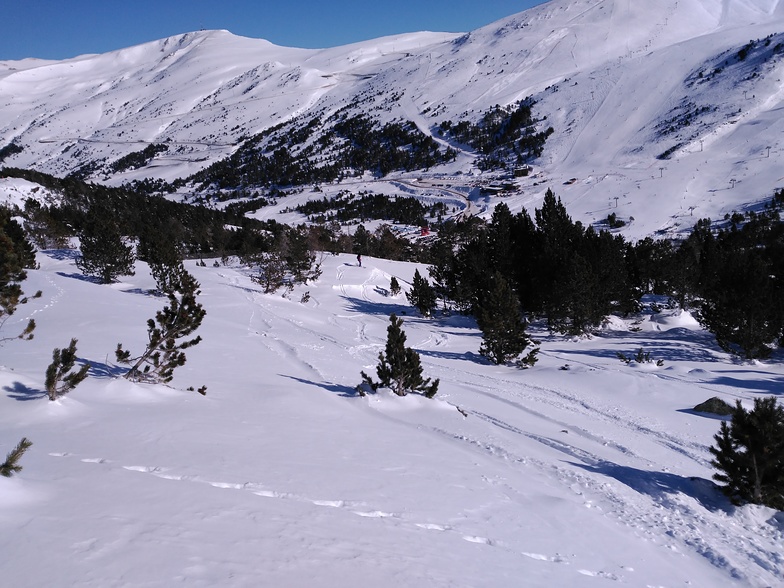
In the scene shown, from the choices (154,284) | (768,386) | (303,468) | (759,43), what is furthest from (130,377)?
(759,43)

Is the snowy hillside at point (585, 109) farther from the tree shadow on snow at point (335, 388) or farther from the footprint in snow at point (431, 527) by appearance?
the footprint in snow at point (431, 527)

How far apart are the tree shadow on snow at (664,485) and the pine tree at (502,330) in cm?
861

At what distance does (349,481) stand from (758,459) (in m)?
5.44

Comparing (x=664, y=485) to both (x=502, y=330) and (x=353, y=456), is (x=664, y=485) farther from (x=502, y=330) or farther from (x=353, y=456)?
→ (x=502, y=330)

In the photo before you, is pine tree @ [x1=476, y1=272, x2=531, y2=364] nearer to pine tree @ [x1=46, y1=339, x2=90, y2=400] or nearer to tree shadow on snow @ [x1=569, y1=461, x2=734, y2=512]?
tree shadow on snow @ [x1=569, y1=461, x2=734, y2=512]

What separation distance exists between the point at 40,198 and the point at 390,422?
51.2 metres

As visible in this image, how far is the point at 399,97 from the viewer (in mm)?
150625

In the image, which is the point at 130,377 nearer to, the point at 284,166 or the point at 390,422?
the point at 390,422

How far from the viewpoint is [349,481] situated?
18.3 feet

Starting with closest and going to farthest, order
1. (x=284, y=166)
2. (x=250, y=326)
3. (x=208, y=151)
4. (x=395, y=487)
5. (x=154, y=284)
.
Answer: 1. (x=395, y=487)
2. (x=250, y=326)
3. (x=154, y=284)
4. (x=284, y=166)
5. (x=208, y=151)

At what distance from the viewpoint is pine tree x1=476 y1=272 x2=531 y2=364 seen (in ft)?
53.6

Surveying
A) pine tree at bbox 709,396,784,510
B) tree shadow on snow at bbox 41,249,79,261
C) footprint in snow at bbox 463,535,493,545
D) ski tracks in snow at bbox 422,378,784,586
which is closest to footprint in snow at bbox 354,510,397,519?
footprint in snow at bbox 463,535,493,545

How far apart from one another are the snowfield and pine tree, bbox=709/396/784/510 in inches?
8.9

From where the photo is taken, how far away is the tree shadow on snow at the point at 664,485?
6672 millimetres
